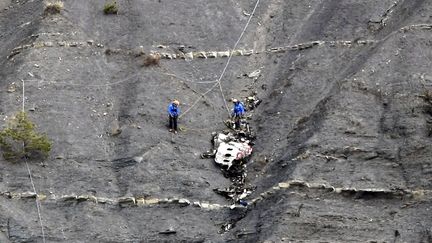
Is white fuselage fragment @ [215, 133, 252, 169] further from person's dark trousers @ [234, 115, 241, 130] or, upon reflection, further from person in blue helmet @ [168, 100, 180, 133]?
person in blue helmet @ [168, 100, 180, 133]

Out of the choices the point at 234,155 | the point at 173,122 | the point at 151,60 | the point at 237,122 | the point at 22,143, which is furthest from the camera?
the point at 151,60

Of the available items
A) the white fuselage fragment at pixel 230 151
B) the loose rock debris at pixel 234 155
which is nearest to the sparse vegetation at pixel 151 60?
the loose rock debris at pixel 234 155

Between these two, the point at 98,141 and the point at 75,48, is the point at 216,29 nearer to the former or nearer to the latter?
the point at 75,48

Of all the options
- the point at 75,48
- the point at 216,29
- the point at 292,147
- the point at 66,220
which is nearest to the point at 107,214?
the point at 66,220

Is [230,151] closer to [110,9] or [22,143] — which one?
[22,143]

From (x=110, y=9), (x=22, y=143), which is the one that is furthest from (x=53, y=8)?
(x=22, y=143)

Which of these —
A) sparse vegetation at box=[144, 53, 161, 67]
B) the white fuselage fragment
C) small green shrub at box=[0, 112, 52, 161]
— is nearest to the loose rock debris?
the white fuselage fragment

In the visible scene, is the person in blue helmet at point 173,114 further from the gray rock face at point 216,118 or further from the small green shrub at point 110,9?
the small green shrub at point 110,9
